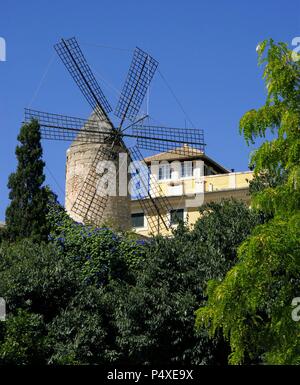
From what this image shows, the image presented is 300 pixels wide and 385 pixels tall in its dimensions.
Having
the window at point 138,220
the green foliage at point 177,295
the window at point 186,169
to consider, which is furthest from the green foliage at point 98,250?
the window at point 186,169

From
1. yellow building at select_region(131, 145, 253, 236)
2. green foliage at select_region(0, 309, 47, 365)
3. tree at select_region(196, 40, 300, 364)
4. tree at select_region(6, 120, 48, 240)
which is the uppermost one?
yellow building at select_region(131, 145, 253, 236)

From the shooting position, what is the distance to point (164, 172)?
174ft

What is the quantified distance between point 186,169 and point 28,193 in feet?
89.9

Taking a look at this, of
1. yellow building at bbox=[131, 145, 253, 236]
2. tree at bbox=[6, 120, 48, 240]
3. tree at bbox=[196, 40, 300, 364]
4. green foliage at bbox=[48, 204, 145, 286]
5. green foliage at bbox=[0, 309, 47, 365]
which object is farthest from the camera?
yellow building at bbox=[131, 145, 253, 236]

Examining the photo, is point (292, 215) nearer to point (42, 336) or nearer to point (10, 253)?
point (42, 336)

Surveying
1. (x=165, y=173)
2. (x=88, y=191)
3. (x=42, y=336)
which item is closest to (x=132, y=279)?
(x=42, y=336)

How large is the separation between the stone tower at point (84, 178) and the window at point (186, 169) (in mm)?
19435

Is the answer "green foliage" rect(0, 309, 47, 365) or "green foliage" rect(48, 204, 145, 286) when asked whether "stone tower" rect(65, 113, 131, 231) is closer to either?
"green foliage" rect(48, 204, 145, 286)

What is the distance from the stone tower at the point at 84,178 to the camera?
31.3 m

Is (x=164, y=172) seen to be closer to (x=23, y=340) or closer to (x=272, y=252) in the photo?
(x=23, y=340)

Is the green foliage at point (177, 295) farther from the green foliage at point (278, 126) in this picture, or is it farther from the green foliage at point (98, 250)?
the green foliage at point (278, 126)

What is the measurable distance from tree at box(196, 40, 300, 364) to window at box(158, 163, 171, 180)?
42695mm

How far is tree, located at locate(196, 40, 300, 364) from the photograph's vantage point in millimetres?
8766

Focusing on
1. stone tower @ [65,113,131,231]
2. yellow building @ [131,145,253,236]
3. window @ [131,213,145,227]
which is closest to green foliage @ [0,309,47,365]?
stone tower @ [65,113,131,231]
